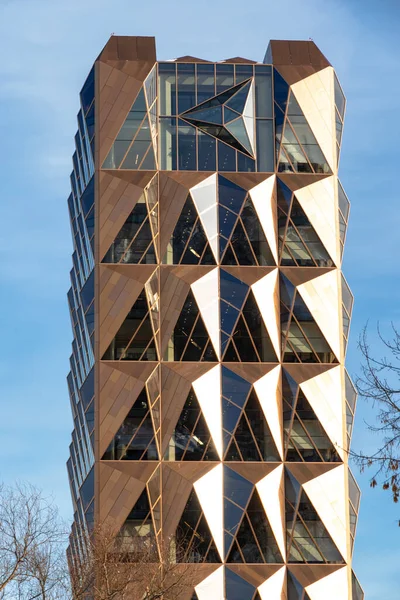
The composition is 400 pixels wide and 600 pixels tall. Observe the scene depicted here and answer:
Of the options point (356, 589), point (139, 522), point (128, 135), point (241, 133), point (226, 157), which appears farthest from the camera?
point (241, 133)

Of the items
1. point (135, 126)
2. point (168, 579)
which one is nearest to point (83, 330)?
point (135, 126)

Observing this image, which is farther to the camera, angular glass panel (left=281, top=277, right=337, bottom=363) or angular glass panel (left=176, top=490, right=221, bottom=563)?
angular glass panel (left=281, top=277, right=337, bottom=363)

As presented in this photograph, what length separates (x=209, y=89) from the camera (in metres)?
91.1

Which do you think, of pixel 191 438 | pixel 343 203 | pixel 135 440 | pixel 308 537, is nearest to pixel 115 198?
pixel 343 203

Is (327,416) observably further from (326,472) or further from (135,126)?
(135,126)

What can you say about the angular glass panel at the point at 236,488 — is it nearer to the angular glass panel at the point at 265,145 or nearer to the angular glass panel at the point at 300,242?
the angular glass panel at the point at 300,242

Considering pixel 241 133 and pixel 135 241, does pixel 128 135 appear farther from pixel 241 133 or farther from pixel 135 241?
pixel 241 133

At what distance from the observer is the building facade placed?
84.0 metres

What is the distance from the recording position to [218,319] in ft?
284

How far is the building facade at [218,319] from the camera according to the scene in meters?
84.0

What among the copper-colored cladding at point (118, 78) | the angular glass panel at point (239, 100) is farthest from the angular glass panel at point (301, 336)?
the copper-colored cladding at point (118, 78)

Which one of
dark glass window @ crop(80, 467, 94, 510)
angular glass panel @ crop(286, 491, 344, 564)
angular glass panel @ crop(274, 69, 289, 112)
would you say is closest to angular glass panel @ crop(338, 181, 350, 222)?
angular glass panel @ crop(274, 69, 289, 112)

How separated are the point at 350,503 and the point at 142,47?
32.3 m

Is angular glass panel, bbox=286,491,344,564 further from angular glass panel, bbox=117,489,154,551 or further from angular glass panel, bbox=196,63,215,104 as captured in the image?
angular glass panel, bbox=196,63,215,104
